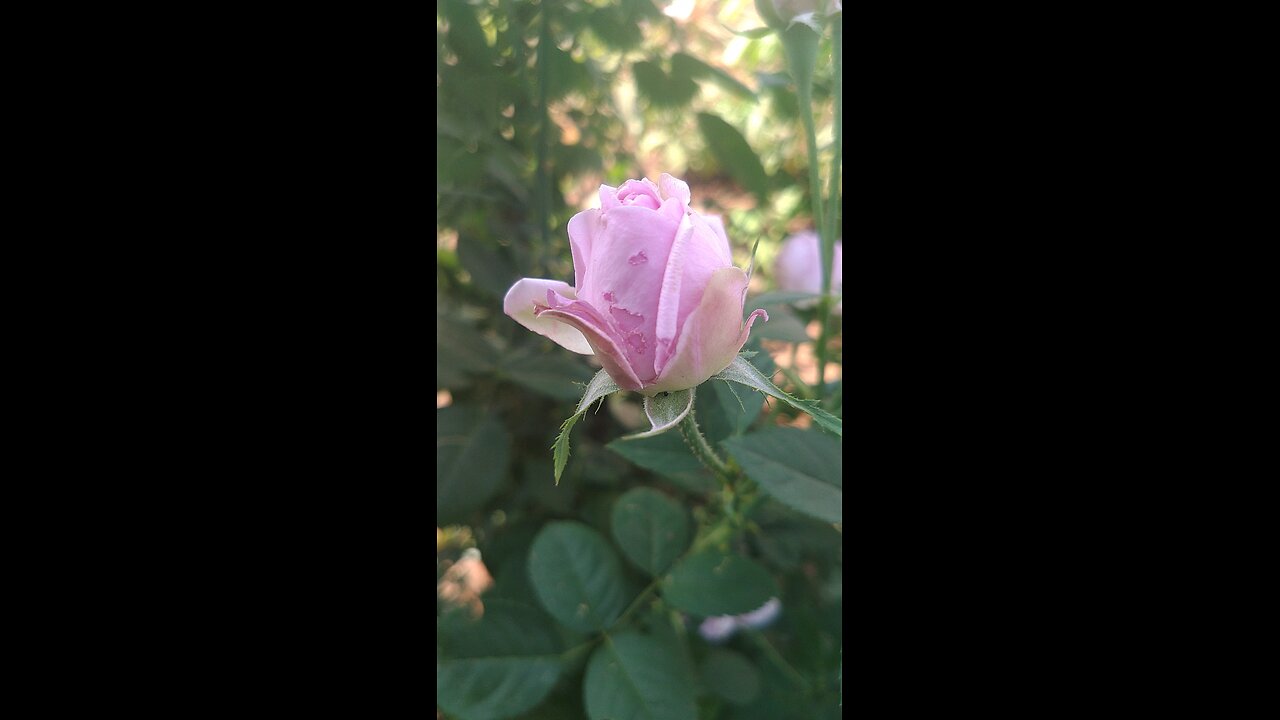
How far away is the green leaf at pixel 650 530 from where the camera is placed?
2.20ft

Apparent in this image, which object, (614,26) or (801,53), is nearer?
(801,53)

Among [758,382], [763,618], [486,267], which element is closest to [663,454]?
[758,382]

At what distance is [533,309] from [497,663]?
1.10ft

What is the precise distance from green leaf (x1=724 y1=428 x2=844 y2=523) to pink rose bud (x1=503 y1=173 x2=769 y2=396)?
0.45 feet

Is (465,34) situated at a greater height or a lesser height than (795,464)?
greater

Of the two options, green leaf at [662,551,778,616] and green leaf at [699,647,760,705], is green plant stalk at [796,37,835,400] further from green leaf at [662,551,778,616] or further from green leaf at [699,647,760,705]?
green leaf at [699,647,760,705]

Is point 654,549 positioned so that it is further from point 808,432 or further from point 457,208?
point 457,208

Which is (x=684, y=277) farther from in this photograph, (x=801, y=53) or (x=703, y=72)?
(x=703, y=72)

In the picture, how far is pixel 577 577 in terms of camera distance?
2.11 ft

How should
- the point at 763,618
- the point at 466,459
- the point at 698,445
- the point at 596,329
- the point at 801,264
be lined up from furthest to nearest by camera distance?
the point at 763,618
the point at 801,264
the point at 466,459
the point at 698,445
the point at 596,329

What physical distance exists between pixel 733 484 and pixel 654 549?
12 centimetres

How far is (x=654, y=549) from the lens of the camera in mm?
673
